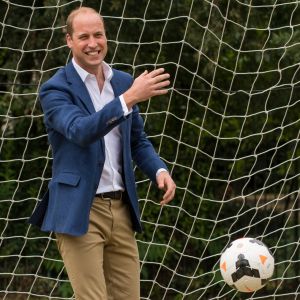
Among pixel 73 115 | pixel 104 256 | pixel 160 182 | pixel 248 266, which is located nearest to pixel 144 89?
pixel 73 115

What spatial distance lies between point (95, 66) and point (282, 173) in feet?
10.8

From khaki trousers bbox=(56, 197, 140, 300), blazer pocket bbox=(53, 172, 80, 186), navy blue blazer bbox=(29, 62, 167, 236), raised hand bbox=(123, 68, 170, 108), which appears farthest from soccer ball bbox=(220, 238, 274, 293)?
raised hand bbox=(123, 68, 170, 108)

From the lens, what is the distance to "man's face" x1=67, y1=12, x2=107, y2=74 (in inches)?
163

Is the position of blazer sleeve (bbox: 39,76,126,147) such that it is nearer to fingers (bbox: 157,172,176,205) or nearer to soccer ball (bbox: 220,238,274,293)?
fingers (bbox: 157,172,176,205)

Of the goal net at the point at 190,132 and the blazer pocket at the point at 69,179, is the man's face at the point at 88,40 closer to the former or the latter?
the blazer pocket at the point at 69,179

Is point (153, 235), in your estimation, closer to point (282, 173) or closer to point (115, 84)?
point (282, 173)

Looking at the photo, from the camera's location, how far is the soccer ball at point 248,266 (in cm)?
485

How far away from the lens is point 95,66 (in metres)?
4.19

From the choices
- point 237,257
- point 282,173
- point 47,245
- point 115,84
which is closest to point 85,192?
point 115,84

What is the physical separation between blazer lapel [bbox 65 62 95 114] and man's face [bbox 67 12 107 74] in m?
0.06

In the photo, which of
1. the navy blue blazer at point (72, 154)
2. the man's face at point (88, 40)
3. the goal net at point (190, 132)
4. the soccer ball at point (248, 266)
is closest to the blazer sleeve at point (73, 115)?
Result: the navy blue blazer at point (72, 154)

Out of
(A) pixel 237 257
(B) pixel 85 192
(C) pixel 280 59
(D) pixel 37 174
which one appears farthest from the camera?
(D) pixel 37 174

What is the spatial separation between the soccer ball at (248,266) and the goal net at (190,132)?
5.55ft

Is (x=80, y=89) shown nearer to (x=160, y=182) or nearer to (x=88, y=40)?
(x=88, y=40)
